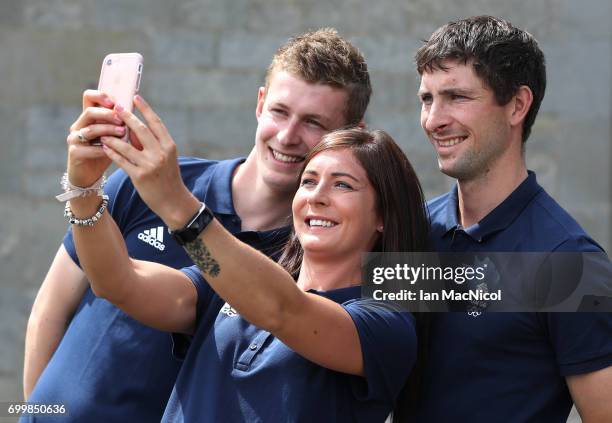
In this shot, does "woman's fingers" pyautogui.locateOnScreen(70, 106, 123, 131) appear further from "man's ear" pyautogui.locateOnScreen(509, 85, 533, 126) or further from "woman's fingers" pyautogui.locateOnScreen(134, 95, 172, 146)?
"man's ear" pyautogui.locateOnScreen(509, 85, 533, 126)

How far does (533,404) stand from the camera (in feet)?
9.51

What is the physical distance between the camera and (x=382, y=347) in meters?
2.62

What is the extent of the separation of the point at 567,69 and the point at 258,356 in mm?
3876

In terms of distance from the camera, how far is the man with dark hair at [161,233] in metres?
3.19

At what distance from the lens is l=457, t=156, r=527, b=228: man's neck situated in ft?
10.3

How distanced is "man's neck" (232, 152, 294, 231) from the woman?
0.32 m

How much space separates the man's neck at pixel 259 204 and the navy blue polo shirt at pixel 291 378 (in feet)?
2.07

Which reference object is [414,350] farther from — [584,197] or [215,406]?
[584,197]

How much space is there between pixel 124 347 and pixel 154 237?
1.13 feet

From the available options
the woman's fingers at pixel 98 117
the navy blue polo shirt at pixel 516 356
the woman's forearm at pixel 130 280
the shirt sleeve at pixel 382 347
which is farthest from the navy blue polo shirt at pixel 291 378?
the woman's fingers at pixel 98 117

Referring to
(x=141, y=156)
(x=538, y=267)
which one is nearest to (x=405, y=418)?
(x=538, y=267)

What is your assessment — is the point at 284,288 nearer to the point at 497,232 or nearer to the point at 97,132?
the point at 97,132

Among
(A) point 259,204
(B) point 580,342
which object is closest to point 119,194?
(A) point 259,204

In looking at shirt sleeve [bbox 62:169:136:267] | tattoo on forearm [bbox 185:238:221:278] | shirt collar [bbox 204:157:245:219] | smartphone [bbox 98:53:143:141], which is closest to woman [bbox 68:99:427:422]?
tattoo on forearm [bbox 185:238:221:278]
